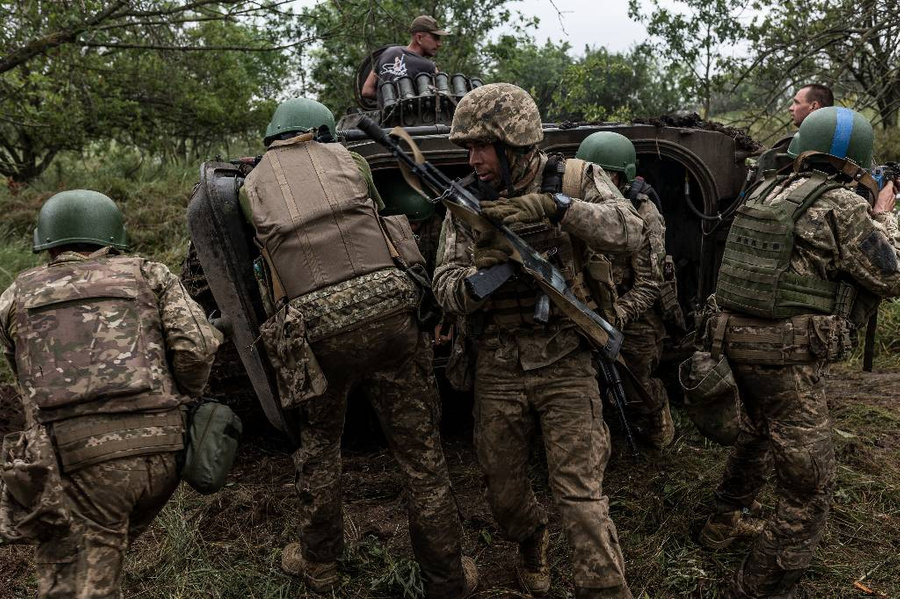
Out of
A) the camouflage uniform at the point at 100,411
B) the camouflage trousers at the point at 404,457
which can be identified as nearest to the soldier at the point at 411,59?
the camouflage trousers at the point at 404,457

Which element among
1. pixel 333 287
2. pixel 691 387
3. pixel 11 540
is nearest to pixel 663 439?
pixel 691 387

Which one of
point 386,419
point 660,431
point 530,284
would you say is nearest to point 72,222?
point 386,419

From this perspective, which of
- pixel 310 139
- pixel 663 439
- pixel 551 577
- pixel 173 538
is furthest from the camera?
pixel 663 439

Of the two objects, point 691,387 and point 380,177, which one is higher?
point 380,177

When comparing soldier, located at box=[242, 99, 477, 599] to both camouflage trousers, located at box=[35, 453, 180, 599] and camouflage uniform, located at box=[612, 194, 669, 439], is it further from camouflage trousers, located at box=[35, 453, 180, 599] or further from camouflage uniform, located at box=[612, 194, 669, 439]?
camouflage uniform, located at box=[612, 194, 669, 439]

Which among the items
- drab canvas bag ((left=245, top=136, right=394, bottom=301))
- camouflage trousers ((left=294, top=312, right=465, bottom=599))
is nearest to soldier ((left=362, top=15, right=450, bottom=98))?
drab canvas bag ((left=245, top=136, right=394, bottom=301))

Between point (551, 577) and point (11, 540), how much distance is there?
87.6 inches

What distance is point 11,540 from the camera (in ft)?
8.31

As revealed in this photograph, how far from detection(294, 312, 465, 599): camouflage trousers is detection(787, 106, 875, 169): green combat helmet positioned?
1869 millimetres

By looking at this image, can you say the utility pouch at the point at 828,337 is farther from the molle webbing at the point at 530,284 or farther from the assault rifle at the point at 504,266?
the molle webbing at the point at 530,284

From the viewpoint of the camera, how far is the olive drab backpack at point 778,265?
3.13 metres

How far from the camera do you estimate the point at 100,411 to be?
2602 millimetres

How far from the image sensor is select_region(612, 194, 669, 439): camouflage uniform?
4.36 m

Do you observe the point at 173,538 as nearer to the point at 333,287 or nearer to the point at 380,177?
the point at 333,287
